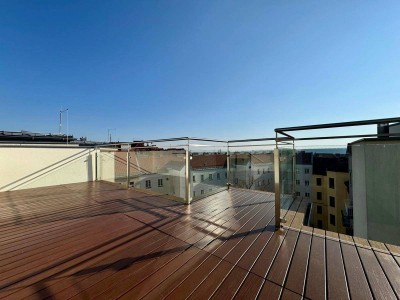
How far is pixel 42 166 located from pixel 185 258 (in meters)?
5.53

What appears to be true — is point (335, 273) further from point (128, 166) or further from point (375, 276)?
point (128, 166)

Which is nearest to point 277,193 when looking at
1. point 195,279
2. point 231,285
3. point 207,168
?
point 231,285

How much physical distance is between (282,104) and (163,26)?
6.34 meters

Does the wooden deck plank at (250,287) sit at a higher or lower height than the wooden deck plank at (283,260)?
higher

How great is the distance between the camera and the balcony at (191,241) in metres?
1.22

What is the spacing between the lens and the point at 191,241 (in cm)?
188

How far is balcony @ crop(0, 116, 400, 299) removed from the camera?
4.01ft

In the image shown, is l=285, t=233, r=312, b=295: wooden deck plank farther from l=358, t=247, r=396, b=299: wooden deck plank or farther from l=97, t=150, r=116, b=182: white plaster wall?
l=97, t=150, r=116, b=182: white plaster wall

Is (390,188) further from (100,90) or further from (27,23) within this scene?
(100,90)

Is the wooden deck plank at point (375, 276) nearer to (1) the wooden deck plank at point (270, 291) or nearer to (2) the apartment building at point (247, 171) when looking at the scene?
(1) the wooden deck plank at point (270, 291)

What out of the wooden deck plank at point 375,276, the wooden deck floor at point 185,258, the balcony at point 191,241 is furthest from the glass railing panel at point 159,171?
the wooden deck plank at point 375,276

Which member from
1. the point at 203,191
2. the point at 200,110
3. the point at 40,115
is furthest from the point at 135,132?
the point at 203,191

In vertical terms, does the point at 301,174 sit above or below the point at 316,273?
above

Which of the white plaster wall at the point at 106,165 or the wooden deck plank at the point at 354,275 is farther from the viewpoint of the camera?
the white plaster wall at the point at 106,165
